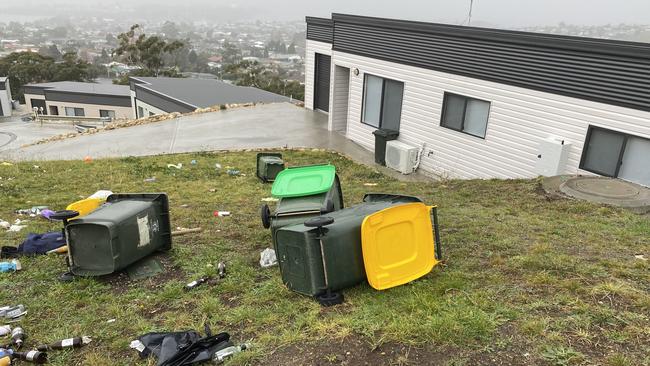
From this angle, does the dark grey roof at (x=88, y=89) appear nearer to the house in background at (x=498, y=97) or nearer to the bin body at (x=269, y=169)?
the house in background at (x=498, y=97)

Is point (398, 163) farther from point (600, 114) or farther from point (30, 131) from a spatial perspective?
point (30, 131)

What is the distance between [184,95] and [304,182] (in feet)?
74.2

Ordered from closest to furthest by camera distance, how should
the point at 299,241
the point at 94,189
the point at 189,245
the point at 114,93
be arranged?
the point at 299,241 < the point at 189,245 < the point at 94,189 < the point at 114,93

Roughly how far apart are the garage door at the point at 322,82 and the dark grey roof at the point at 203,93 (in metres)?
5.80

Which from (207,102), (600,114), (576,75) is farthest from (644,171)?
(207,102)

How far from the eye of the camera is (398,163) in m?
12.3

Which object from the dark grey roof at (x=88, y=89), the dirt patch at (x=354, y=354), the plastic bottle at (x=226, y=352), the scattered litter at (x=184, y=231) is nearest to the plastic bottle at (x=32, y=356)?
the plastic bottle at (x=226, y=352)

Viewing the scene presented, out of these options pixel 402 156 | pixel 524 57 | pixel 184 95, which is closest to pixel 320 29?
pixel 402 156

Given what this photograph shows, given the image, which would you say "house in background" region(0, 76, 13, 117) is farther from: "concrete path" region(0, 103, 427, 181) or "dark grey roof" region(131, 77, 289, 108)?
"concrete path" region(0, 103, 427, 181)

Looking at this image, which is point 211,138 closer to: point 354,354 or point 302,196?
point 302,196

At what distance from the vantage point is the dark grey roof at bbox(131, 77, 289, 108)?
24781 millimetres

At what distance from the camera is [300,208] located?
194 inches

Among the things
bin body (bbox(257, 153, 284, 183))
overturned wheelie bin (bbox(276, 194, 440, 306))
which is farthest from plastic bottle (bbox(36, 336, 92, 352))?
bin body (bbox(257, 153, 284, 183))

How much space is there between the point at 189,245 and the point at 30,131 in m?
38.6
